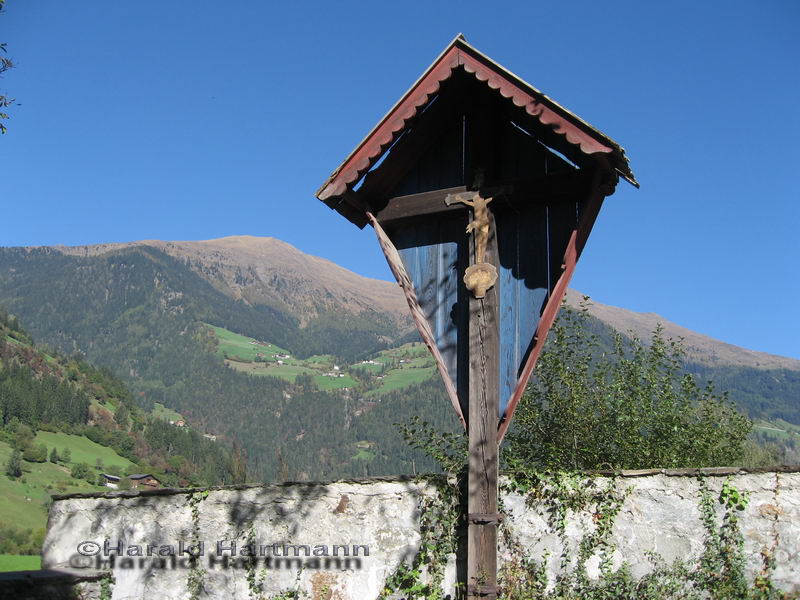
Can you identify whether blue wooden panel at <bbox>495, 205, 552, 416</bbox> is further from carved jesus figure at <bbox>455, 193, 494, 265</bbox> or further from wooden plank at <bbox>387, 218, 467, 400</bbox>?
wooden plank at <bbox>387, 218, 467, 400</bbox>

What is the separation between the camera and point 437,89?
656 centimetres

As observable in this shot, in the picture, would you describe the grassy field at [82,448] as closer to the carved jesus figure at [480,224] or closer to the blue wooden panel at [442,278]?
the blue wooden panel at [442,278]

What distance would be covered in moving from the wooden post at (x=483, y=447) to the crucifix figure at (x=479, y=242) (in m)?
0.09

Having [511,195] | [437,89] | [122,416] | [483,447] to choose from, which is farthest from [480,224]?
[122,416]

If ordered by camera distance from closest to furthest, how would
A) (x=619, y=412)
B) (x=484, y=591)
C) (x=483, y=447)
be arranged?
(x=484, y=591) → (x=483, y=447) → (x=619, y=412)

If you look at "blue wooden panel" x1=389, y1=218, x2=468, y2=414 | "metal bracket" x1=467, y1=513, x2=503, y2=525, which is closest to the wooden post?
"metal bracket" x1=467, y1=513, x2=503, y2=525

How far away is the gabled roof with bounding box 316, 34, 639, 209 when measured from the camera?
5914 millimetres

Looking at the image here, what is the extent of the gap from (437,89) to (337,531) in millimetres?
4149

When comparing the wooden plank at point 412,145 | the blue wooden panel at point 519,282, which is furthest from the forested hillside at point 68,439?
the blue wooden panel at point 519,282

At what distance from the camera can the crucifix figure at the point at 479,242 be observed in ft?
20.6

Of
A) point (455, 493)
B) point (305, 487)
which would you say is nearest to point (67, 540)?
point (305, 487)

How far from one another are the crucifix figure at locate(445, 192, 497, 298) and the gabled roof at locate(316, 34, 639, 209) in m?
0.83

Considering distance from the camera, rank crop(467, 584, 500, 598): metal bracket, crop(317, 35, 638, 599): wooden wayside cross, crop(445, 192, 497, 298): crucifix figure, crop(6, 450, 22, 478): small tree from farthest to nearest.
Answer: crop(6, 450, 22, 478): small tree, crop(445, 192, 497, 298): crucifix figure, crop(317, 35, 638, 599): wooden wayside cross, crop(467, 584, 500, 598): metal bracket

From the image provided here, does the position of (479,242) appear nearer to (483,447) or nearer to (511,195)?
(511,195)
